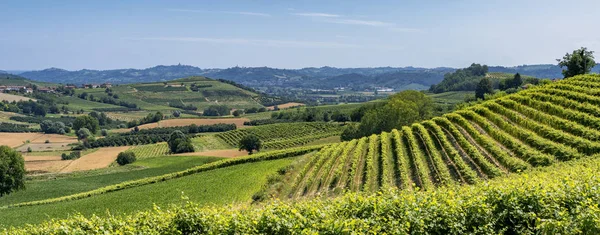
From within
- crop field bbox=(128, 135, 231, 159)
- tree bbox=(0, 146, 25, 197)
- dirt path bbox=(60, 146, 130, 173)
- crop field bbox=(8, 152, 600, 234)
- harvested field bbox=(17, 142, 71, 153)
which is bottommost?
harvested field bbox=(17, 142, 71, 153)

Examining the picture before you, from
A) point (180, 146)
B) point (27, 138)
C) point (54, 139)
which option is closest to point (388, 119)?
point (180, 146)

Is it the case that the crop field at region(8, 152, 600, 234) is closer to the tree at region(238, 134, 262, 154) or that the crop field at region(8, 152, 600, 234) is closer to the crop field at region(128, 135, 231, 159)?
the tree at region(238, 134, 262, 154)

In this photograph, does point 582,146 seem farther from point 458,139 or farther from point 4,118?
point 4,118

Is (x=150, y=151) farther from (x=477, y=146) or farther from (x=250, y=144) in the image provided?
(x=477, y=146)

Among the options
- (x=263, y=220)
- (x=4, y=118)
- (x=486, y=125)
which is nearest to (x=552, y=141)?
(x=486, y=125)

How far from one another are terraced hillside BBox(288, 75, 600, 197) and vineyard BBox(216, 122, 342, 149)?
61.1 metres

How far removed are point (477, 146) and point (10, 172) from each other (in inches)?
2571

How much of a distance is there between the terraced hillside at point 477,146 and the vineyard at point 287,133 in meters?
61.1

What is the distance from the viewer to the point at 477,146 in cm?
3219

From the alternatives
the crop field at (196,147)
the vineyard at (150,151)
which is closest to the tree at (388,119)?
the crop field at (196,147)

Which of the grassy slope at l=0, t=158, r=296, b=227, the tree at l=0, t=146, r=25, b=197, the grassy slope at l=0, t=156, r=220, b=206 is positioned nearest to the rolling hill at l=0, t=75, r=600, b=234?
the grassy slope at l=0, t=158, r=296, b=227

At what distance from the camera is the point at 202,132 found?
156250mm

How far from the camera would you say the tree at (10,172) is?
195ft

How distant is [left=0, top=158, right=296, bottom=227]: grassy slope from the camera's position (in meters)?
38.7
